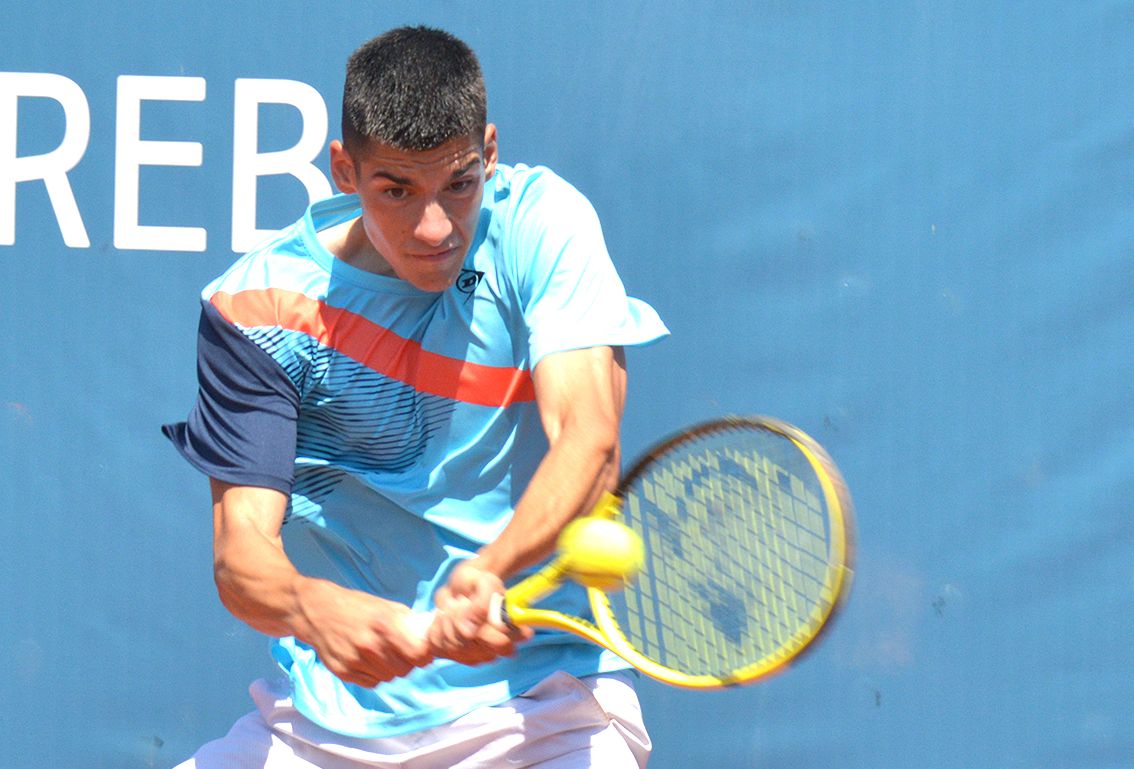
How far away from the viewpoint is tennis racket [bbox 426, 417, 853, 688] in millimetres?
1936

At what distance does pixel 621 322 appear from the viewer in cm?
212

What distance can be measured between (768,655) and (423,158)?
2.58ft

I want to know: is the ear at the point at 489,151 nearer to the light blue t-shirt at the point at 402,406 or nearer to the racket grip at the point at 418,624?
the light blue t-shirt at the point at 402,406

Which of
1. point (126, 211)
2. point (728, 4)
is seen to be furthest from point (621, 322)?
point (126, 211)

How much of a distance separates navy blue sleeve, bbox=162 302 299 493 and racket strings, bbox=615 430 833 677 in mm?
490

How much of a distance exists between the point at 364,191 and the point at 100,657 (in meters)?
1.28

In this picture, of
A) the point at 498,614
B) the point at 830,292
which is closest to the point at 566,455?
the point at 498,614

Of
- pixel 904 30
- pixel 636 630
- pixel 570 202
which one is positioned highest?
pixel 904 30

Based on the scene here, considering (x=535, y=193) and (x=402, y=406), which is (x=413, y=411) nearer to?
(x=402, y=406)

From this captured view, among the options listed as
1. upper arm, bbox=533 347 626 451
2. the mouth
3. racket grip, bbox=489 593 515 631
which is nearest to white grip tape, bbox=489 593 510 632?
racket grip, bbox=489 593 515 631

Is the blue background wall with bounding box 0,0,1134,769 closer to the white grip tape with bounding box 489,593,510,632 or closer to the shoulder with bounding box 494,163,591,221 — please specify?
the shoulder with bounding box 494,163,591,221

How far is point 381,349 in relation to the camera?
88.5 inches

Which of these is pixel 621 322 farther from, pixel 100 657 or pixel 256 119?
pixel 100 657

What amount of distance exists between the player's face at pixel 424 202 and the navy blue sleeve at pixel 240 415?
24 cm
